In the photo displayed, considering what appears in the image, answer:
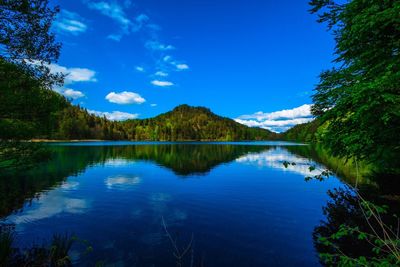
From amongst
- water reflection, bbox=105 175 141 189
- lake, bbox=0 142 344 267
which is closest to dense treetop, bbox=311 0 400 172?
lake, bbox=0 142 344 267

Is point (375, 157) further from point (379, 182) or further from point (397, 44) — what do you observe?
point (379, 182)

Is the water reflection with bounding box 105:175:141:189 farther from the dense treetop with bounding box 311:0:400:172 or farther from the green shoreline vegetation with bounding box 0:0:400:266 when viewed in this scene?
the dense treetop with bounding box 311:0:400:172

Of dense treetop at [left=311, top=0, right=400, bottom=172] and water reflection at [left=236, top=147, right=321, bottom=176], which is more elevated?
dense treetop at [left=311, top=0, right=400, bottom=172]

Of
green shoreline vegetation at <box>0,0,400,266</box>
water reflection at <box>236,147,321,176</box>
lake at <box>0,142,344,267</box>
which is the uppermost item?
green shoreline vegetation at <box>0,0,400,266</box>

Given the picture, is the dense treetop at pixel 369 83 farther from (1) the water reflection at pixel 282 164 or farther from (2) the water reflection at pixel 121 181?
(2) the water reflection at pixel 121 181

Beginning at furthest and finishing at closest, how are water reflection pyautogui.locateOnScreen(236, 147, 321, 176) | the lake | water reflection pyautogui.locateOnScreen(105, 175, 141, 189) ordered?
water reflection pyautogui.locateOnScreen(236, 147, 321, 176)
water reflection pyautogui.locateOnScreen(105, 175, 141, 189)
the lake

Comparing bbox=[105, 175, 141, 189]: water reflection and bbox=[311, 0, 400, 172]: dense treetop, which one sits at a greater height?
bbox=[311, 0, 400, 172]: dense treetop

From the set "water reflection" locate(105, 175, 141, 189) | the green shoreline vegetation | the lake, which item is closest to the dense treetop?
the green shoreline vegetation

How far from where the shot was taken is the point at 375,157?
1417 cm

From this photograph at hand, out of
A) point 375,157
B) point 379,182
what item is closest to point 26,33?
point 375,157

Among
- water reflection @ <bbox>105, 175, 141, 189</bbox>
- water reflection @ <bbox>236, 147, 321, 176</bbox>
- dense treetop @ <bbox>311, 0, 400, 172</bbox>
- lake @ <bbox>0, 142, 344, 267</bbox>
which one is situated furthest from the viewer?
water reflection @ <bbox>236, 147, 321, 176</bbox>

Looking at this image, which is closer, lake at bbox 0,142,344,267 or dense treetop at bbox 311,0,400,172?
dense treetop at bbox 311,0,400,172

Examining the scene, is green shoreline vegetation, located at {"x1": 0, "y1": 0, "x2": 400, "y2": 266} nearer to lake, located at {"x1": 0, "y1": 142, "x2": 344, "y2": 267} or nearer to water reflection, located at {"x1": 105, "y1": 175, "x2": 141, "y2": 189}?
lake, located at {"x1": 0, "y1": 142, "x2": 344, "y2": 267}

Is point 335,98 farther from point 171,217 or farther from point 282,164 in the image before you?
point 282,164
